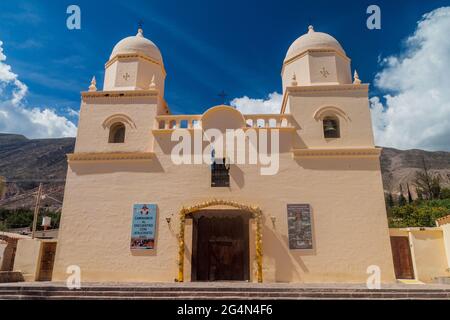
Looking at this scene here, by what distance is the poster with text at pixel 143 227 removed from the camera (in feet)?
42.6

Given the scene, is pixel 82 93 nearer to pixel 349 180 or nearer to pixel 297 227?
pixel 297 227

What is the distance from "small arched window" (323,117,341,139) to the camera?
14666mm

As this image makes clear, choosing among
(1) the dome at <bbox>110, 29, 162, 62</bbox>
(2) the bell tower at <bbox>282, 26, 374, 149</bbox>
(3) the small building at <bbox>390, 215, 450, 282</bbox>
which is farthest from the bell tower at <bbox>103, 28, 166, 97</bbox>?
(3) the small building at <bbox>390, 215, 450, 282</bbox>

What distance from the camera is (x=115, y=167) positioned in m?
14.2

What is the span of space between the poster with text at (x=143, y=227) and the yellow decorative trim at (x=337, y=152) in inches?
253

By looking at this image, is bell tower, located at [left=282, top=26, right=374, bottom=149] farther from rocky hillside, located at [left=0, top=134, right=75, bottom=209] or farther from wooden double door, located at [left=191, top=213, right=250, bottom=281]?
rocky hillside, located at [left=0, top=134, right=75, bottom=209]

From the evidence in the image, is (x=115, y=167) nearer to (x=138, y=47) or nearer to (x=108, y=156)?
(x=108, y=156)

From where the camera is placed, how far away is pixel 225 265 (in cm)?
1352

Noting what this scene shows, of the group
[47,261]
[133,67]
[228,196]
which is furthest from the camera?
[133,67]

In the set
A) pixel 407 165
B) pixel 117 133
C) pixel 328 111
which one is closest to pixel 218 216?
pixel 117 133

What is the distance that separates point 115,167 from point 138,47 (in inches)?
251

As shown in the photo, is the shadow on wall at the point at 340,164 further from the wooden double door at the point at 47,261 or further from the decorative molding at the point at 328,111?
the wooden double door at the point at 47,261

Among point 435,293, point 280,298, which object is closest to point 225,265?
point 280,298

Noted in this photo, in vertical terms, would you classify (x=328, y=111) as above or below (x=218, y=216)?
above
